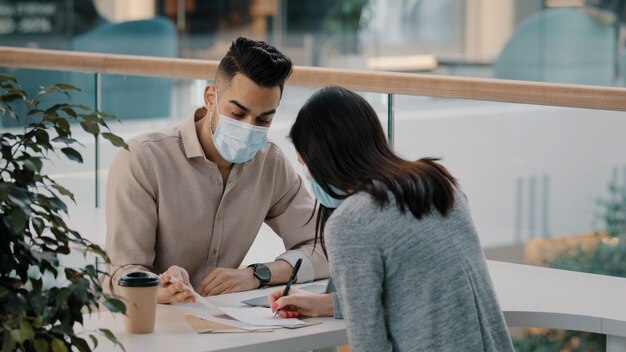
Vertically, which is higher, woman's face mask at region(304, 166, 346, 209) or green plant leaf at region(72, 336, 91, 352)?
woman's face mask at region(304, 166, 346, 209)

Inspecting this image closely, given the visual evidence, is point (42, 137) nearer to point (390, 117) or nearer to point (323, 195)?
point (323, 195)

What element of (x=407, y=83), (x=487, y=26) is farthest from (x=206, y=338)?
(x=487, y=26)

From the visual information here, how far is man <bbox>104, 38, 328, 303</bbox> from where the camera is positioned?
2578mm

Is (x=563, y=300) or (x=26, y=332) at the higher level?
(x=26, y=332)

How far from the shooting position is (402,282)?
2.11 metres

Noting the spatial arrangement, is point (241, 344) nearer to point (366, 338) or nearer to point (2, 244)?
point (366, 338)

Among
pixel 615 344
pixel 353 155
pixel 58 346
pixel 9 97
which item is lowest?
pixel 615 344

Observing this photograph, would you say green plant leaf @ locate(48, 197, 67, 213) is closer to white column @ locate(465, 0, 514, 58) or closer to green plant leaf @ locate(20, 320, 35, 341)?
green plant leaf @ locate(20, 320, 35, 341)

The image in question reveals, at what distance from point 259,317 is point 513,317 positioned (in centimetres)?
56

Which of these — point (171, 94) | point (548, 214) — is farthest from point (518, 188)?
point (171, 94)

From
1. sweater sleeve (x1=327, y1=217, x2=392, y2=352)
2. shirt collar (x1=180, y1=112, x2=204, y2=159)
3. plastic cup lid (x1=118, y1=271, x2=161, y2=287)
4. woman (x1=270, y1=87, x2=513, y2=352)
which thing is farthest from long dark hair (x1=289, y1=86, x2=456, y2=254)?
Result: shirt collar (x1=180, y1=112, x2=204, y2=159)

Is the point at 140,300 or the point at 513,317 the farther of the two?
the point at 513,317

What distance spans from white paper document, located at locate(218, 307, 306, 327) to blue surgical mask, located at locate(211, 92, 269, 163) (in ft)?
1.40

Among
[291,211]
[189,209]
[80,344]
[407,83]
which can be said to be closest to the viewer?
[80,344]
